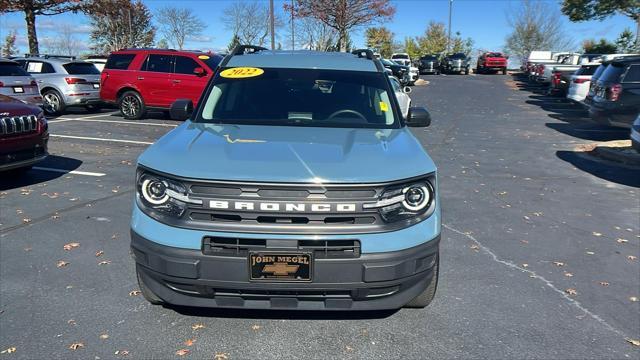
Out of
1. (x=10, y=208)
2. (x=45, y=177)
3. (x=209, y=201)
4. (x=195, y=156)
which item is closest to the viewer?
(x=209, y=201)

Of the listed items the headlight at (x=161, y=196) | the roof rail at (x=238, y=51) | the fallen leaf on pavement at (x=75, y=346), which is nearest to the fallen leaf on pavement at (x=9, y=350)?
the fallen leaf on pavement at (x=75, y=346)

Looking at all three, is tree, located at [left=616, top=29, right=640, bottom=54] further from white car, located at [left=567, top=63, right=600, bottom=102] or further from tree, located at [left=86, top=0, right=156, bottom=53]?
tree, located at [left=86, top=0, right=156, bottom=53]

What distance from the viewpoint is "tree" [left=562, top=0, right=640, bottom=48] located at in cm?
3180

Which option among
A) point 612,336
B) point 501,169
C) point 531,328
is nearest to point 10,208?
point 531,328

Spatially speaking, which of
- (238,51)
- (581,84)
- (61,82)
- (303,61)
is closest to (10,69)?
(61,82)

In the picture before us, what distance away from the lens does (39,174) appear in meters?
7.96

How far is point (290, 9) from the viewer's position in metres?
32.2

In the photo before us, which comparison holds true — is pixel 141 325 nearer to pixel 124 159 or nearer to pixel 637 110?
pixel 124 159

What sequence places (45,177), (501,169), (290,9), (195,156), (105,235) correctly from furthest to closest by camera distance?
(290,9) < (501,169) < (45,177) < (105,235) < (195,156)

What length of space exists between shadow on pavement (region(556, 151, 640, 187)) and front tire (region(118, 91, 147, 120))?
1104 centimetres

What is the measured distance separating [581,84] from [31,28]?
23.8 meters

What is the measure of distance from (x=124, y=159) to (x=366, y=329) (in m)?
7.12

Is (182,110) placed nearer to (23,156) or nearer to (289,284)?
(289,284)

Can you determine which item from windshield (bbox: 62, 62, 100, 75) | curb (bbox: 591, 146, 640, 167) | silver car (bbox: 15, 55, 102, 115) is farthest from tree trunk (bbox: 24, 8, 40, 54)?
curb (bbox: 591, 146, 640, 167)
